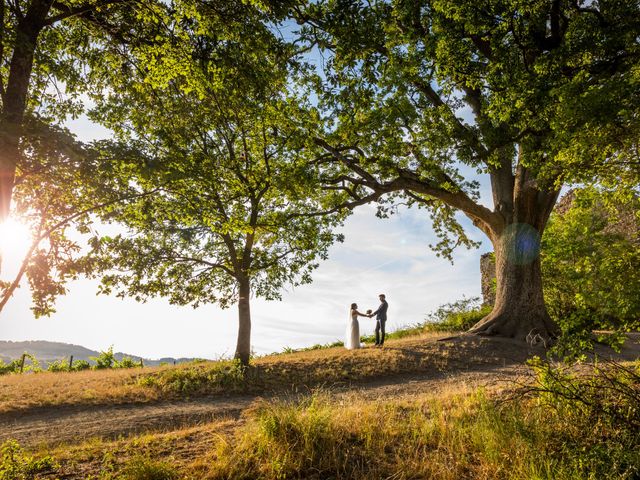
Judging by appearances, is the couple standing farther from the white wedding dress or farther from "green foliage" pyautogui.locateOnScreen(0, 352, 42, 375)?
"green foliage" pyautogui.locateOnScreen(0, 352, 42, 375)

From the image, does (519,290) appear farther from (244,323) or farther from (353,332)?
(244,323)

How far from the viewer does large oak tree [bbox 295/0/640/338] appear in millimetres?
7680

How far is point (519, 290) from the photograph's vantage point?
15.4 metres

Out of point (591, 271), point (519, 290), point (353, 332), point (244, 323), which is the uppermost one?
point (519, 290)

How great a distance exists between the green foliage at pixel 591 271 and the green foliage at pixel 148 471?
5.58m

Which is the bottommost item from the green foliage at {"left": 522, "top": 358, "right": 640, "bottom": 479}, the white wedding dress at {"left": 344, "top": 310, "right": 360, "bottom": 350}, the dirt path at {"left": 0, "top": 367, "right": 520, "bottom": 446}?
the dirt path at {"left": 0, "top": 367, "right": 520, "bottom": 446}

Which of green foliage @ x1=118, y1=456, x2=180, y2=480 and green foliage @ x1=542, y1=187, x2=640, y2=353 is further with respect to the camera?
green foliage @ x1=542, y1=187, x2=640, y2=353

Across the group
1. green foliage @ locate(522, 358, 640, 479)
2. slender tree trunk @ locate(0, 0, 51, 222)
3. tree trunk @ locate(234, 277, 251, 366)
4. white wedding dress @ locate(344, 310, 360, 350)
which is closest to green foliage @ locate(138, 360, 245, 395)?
tree trunk @ locate(234, 277, 251, 366)

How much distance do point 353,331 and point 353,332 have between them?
44 millimetres

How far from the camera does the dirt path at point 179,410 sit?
8039 mm

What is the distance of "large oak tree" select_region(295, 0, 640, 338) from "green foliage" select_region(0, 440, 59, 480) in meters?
7.68

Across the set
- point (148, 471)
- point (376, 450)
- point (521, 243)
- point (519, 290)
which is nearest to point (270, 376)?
point (376, 450)

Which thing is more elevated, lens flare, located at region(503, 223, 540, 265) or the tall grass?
lens flare, located at region(503, 223, 540, 265)

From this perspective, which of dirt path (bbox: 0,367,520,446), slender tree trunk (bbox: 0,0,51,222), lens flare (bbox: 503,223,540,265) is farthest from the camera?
lens flare (bbox: 503,223,540,265)
